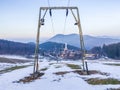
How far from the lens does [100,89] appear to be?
20188mm

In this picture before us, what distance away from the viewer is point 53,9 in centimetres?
4053

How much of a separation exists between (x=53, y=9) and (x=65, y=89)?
68.9ft

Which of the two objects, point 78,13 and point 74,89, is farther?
point 78,13

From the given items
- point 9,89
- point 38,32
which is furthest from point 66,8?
point 9,89

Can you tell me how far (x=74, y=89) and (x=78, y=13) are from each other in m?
21.3

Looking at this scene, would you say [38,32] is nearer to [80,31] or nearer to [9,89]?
[80,31]

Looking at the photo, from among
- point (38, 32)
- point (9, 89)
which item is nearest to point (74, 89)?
point (9, 89)

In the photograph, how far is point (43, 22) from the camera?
40031 mm

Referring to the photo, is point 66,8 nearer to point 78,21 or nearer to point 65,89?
point 78,21

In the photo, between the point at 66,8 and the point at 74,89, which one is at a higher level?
the point at 66,8

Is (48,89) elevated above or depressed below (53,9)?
below

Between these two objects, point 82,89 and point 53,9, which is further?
point 53,9

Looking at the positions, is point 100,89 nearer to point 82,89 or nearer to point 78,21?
point 82,89

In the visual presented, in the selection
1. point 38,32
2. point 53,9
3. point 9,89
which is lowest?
point 9,89
